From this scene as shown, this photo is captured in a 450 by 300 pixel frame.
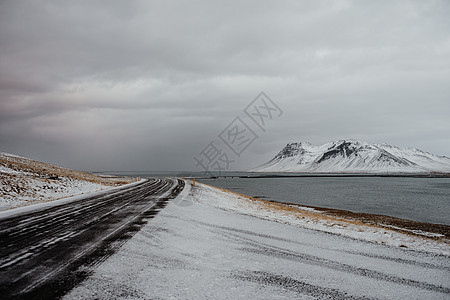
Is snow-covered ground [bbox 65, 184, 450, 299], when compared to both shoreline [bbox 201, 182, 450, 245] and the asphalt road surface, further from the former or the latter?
shoreline [bbox 201, 182, 450, 245]

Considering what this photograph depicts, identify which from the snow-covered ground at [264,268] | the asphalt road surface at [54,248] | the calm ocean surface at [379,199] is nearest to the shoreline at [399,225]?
the calm ocean surface at [379,199]

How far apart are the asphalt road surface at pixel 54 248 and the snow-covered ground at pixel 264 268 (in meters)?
0.48

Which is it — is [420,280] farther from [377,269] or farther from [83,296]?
[83,296]

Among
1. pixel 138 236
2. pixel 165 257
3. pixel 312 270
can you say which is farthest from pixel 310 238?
pixel 138 236

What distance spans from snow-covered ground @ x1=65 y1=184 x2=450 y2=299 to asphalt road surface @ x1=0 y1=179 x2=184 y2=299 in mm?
480

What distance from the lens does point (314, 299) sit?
172 inches

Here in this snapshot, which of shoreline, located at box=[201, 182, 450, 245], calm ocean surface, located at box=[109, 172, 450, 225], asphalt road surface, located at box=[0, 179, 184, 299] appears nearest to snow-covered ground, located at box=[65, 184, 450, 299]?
asphalt road surface, located at box=[0, 179, 184, 299]

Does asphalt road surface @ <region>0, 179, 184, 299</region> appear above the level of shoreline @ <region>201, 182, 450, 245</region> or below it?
above

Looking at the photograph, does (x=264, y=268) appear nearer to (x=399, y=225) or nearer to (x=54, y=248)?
(x=54, y=248)

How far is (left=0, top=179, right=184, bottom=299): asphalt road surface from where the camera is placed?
4.62 meters

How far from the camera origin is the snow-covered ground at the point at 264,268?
4602mm

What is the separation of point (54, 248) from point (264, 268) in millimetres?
5960

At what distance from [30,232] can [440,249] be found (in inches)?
567

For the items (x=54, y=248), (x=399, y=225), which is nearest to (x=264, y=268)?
(x=54, y=248)
